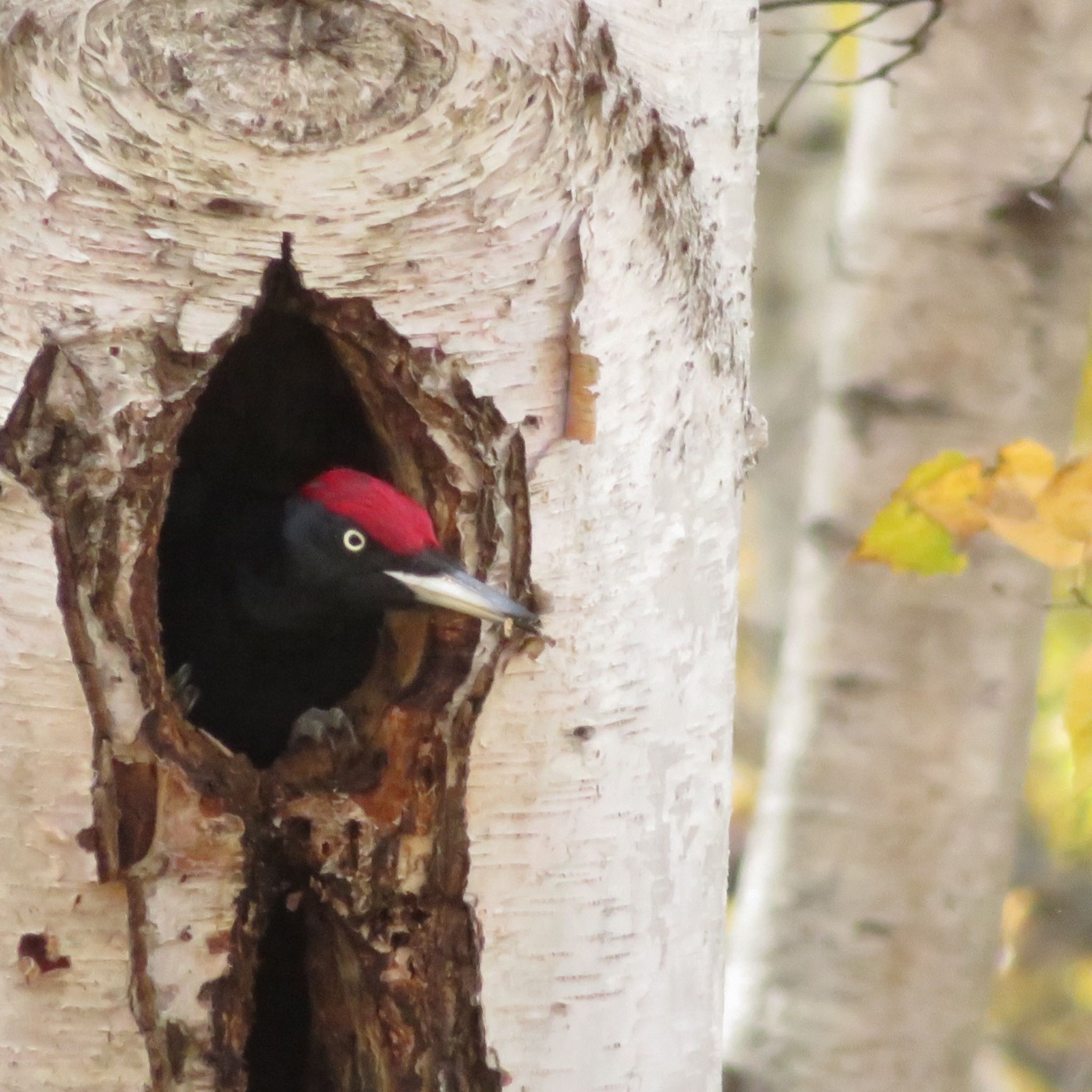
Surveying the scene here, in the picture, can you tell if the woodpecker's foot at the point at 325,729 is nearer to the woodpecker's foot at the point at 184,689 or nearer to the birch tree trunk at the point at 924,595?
the woodpecker's foot at the point at 184,689

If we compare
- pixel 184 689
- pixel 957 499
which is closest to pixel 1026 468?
pixel 957 499

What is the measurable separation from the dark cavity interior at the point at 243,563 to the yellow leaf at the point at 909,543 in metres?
0.77

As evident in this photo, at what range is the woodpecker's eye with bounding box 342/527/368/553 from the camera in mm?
2033

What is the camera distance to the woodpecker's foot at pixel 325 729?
60.7 inches

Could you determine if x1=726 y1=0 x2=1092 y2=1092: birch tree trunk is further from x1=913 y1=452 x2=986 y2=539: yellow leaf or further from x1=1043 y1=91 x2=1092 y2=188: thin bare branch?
x1=913 y1=452 x2=986 y2=539: yellow leaf

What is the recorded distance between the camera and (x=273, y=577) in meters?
2.45

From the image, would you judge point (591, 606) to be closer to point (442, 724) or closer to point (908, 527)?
point (442, 724)

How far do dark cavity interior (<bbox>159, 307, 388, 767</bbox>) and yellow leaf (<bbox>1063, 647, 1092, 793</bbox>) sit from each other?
3.35 feet

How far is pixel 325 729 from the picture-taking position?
5.54ft

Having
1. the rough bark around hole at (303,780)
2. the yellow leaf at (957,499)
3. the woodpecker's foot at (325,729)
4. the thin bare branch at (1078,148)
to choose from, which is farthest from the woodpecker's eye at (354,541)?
the thin bare branch at (1078,148)

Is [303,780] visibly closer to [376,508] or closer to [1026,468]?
[376,508]

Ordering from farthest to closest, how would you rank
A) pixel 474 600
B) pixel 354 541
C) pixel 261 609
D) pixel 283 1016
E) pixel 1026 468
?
pixel 261 609, pixel 1026 468, pixel 354 541, pixel 283 1016, pixel 474 600

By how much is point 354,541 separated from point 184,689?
51 cm

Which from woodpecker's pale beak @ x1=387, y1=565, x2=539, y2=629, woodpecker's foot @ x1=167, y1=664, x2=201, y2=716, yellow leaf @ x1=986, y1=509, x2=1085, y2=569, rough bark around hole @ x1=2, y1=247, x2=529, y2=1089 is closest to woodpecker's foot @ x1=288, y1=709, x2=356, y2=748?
rough bark around hole @ x1=2, y1=247, x2=529, y2=1089
